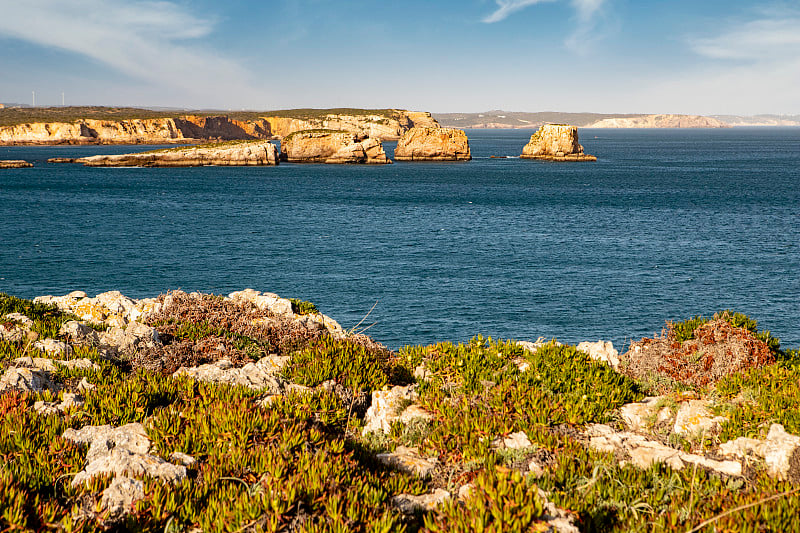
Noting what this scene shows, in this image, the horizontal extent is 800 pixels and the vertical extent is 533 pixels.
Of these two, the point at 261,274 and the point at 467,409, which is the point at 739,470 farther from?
the point at 261,274

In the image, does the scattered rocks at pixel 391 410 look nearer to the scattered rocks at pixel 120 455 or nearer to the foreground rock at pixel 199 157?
the scattered rocks at pixel 120 455

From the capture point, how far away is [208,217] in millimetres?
69812

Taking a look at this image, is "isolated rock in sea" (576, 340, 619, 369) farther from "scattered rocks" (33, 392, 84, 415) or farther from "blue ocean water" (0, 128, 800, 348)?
"blue ocean water" (0, 128, 800, 348)

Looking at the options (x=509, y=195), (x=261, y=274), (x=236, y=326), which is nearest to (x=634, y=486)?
(x=236, y=326)

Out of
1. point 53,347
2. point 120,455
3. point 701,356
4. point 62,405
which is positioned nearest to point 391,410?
point 120,455

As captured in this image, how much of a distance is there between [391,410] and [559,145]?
512 feet

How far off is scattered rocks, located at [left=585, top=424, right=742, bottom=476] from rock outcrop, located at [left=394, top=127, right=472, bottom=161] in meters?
150

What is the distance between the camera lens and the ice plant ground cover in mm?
5543

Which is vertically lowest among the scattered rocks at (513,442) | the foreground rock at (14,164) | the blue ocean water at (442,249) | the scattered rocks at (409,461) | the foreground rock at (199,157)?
the blue ocean water at (442,249)

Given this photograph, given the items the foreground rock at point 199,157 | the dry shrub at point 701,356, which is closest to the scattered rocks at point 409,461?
the dry shrub at point 701,356

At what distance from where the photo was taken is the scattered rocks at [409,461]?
6.96 metres

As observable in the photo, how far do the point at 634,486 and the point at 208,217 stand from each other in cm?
6881

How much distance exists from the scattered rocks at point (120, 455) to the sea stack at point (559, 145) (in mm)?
155340

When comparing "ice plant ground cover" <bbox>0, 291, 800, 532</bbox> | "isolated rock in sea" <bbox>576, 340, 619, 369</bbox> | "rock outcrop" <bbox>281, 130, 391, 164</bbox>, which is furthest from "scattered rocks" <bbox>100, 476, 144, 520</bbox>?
"rock outcrop" <bbox>281, 130, 391, 164</bbox>
